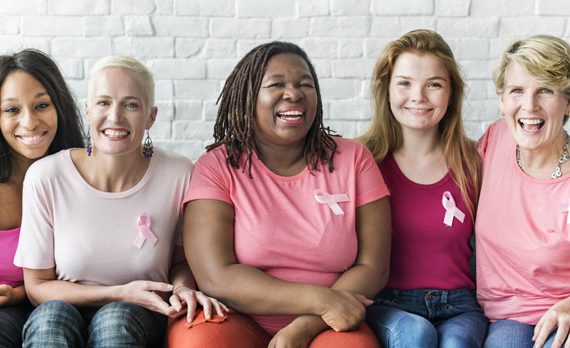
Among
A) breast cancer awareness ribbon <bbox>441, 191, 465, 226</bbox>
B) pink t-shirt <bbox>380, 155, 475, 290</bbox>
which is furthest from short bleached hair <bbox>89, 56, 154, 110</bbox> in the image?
breast cancer awareness ribbon <bbox>441, 191, 465, 226</bbox>

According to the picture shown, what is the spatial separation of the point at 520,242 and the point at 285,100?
70 centimetres

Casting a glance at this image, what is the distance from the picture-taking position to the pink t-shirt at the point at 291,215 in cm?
200

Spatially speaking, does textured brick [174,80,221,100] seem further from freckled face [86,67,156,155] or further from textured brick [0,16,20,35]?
freckled face [86,67,156,155]

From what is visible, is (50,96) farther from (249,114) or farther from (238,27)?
(238,27)

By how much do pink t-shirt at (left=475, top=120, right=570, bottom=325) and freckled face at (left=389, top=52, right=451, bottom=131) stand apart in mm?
216

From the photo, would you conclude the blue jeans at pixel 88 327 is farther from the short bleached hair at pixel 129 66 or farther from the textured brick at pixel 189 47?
the textured brick at pixel 189 47

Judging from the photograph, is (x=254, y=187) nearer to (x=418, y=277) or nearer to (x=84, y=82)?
(x=418, y=277)

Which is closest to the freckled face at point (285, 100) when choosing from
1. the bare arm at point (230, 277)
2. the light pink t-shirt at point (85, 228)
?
the bare arm at point (230, 277)

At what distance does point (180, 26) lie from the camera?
3.10 metres

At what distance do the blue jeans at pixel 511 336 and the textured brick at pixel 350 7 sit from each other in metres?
1.50

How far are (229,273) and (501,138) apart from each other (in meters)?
0.85

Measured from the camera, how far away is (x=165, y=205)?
2.08 m

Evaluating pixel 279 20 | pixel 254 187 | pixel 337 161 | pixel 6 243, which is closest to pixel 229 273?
pixel 254 187

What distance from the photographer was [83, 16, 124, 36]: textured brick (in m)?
3.12
